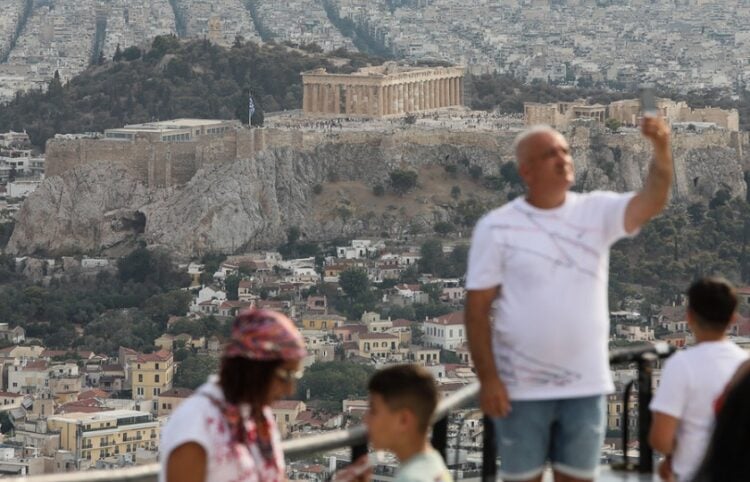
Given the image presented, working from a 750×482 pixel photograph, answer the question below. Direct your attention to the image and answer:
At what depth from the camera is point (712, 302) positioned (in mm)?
7699

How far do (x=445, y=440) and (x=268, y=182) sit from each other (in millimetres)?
46230

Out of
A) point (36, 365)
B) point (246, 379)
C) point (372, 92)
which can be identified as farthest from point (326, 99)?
point (246, 379)

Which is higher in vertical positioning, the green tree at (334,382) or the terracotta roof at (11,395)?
the green tree at (334,382)

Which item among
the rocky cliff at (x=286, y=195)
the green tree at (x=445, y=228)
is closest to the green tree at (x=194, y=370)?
the rocky cliff at (x=286, y=195)

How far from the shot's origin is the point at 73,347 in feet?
157

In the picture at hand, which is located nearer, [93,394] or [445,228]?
[93,394]

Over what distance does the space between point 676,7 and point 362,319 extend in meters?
76.9

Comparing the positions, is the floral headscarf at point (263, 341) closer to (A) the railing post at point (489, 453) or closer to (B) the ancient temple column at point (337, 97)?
(A) the railing post at point (489, 453)

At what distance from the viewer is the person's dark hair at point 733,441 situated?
20.7 ft

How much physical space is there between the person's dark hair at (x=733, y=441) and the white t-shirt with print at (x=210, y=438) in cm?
137

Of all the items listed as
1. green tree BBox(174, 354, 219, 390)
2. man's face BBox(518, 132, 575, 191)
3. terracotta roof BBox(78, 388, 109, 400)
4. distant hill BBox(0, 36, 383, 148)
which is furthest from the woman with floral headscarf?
distant hill BBox(0, 36, 383, 148)

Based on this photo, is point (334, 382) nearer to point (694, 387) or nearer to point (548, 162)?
point (548, 162)

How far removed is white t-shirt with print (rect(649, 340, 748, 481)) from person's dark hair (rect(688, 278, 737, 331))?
110mm

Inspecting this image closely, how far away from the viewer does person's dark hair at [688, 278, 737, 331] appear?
7633mm
